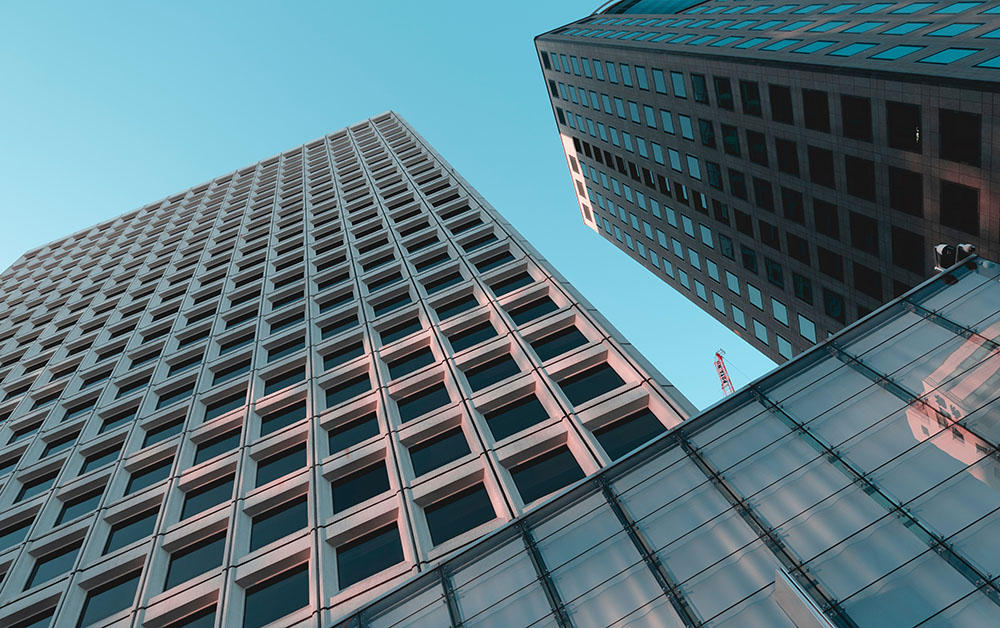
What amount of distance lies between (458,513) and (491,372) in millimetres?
6757

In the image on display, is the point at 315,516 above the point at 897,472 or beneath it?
beneath

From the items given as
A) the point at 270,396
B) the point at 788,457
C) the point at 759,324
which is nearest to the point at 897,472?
the point at 788,457

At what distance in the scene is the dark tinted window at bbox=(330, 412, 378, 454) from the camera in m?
23.9

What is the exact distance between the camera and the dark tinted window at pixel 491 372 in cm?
2466

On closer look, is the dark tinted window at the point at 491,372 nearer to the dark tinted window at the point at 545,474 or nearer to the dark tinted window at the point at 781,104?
the dark tinted window at the point at 545,474

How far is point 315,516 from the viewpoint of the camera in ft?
67.3

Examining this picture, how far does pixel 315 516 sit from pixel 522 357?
30.0ft

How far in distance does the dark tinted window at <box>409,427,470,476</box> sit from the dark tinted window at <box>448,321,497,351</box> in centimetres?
496

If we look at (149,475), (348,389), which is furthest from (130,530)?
(348,389)

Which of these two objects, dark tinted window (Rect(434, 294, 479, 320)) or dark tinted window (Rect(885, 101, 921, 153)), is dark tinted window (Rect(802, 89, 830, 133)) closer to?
dark tinted window (Rect(885, 101, 921, 153))

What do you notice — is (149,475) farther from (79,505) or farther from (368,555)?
(368,555)

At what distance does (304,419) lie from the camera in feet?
83.9

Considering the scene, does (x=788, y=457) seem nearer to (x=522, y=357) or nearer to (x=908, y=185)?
(x=522, y=357)

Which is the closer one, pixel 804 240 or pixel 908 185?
pixel 908 185
